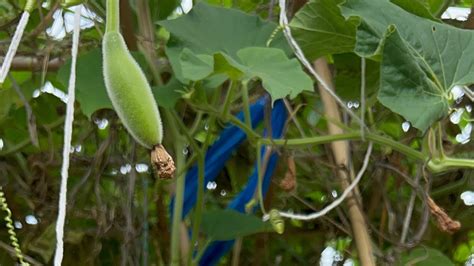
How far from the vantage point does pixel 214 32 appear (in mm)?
1045

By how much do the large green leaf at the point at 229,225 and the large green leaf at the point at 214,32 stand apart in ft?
0.72

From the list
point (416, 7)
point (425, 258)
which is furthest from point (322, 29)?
point (425, 258)

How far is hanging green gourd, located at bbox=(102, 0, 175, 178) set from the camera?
2.15ft

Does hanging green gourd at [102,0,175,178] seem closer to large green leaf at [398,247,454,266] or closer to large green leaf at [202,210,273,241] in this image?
large green leaf at [202,210,273,241]

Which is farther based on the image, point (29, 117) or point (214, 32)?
point (29, 117)

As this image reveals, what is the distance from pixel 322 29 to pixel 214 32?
119 mm

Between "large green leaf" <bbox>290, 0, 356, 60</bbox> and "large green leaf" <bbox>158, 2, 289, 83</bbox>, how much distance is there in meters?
0.03

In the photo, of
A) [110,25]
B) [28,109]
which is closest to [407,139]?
[28,109]

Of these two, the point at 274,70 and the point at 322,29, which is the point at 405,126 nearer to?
the point at 322,29

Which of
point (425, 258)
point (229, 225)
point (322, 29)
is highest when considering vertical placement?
point (322, 29)

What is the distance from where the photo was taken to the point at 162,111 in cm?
120

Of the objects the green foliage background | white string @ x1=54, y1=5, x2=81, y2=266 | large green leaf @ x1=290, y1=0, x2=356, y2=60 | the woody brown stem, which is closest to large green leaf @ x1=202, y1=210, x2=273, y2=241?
the green foliage background

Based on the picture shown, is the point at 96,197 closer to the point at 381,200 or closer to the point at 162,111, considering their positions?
the point at 162,111

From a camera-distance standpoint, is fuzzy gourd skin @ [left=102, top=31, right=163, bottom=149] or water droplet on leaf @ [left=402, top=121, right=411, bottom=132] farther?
water droplet on leaf @ [left=402, top=121, right=411, bottom=132]
